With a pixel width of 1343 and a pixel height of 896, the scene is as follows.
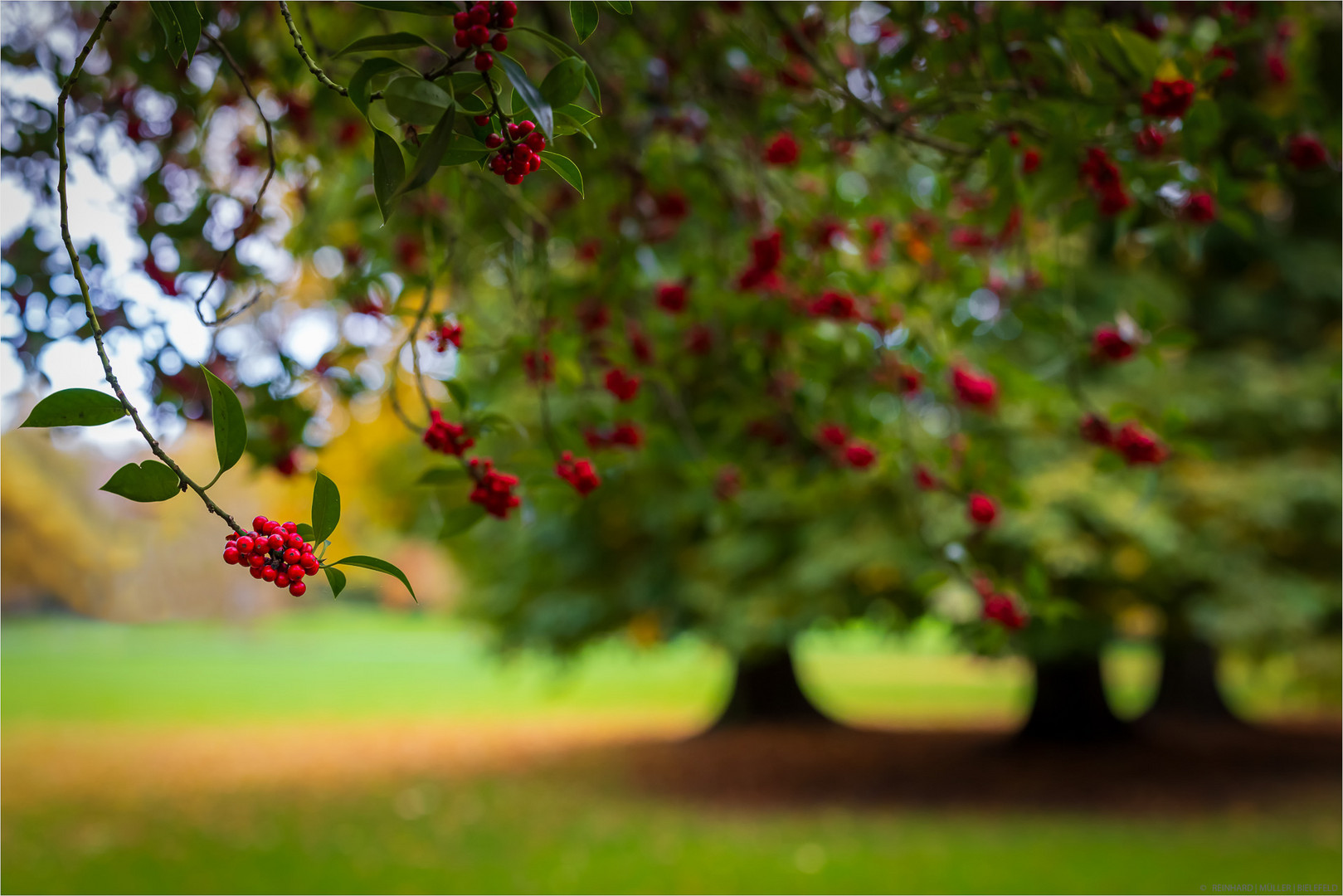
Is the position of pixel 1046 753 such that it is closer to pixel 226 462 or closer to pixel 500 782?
pixel 500 782

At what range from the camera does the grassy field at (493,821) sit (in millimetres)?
5414

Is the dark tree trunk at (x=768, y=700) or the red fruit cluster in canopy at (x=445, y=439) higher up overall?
the dark tree trunk at (x=768, y=700)

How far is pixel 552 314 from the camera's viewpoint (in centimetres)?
233

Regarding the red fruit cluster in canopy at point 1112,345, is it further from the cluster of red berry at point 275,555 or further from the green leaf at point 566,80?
the cluster of red berry at point 275,555

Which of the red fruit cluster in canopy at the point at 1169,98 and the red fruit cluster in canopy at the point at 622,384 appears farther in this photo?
the red fruit cluster in canopy at the point at 622,384

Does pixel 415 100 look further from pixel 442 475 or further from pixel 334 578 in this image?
pixel 442 475

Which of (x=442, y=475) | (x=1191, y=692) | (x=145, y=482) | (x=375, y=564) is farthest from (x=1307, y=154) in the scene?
(x=1191, y=692)

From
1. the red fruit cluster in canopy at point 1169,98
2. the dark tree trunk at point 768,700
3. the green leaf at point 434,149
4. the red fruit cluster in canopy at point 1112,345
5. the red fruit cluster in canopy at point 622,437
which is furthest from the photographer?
the dark tree trunk at point 768,700

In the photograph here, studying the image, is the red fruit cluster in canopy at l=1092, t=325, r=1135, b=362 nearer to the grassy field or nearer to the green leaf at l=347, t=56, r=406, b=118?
the green leaf at l=347, t=56, r=406, b=118

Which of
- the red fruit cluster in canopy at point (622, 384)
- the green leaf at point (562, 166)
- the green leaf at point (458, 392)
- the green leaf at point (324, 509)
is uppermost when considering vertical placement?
the red fruit cluster in canopy at point (622, 384)

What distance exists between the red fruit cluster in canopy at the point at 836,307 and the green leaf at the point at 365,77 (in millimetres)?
1466

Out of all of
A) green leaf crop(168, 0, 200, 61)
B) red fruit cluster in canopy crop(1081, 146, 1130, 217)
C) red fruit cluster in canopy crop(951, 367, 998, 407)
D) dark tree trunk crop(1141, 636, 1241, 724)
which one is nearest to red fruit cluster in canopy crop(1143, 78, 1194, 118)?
red fruit cluster in canopy crop(1081, 146, 1130, 217)

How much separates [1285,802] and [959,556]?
648cm

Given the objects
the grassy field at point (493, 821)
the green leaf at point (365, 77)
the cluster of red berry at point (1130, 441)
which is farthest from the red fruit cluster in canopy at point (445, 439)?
the grassy field at point (493, 821)
